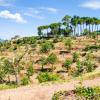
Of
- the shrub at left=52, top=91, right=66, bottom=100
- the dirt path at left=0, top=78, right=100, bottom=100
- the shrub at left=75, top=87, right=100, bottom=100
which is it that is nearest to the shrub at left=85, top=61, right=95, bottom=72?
the dirt path at left=0, top=78, right=100, bottom=100

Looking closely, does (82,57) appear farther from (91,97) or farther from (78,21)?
(91,97)

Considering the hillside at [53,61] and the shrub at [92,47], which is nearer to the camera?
the hillside at [53,61]

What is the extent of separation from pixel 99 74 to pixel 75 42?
115 m

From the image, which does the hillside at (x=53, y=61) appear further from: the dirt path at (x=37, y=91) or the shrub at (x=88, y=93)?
the shrub at (x=88, y=93)

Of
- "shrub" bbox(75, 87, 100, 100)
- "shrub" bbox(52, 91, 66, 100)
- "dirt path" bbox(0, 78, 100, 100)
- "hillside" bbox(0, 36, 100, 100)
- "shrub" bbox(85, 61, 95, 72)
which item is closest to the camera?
"shrub" bbox(75, 87, 100, 100)

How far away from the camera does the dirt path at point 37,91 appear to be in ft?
104

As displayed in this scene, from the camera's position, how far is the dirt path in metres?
31.7

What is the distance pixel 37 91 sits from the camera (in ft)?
108

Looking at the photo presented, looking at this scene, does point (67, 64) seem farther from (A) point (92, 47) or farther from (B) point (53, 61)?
(A) point (92, 47)

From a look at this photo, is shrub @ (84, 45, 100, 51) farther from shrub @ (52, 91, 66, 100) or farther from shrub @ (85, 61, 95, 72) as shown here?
shrub @ (52, 91, 66, 100)

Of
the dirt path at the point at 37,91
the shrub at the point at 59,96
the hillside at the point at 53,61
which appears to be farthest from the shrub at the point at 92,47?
the shrub at the point at 59,96

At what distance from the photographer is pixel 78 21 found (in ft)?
611

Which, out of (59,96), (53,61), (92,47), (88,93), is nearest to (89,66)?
(53,61)

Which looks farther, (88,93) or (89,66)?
(89,66)
